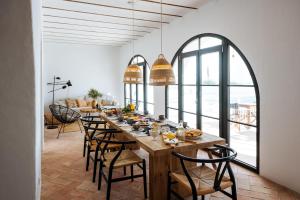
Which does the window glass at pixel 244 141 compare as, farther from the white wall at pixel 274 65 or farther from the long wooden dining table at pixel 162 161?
the long wooden dining table at pixel 162 161

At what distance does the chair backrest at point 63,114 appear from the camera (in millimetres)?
6121

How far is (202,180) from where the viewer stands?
208 centimetres

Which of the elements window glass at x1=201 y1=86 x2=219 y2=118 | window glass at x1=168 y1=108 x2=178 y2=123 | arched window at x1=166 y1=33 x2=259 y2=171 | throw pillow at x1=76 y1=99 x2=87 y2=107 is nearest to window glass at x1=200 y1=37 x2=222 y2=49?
arched window at x1=166 y1=33 x2=259 y2=171

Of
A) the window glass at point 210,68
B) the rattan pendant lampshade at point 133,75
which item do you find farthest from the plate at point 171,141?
the window glass at point 210,68

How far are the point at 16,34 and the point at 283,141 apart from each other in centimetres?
314

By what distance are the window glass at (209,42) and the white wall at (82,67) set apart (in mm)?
5108

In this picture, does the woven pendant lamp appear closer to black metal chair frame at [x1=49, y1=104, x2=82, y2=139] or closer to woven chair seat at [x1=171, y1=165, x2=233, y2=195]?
woven chair seat at [x1=171, y1=165, x2=233, y2=195]

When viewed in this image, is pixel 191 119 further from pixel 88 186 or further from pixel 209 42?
pixel 88 186

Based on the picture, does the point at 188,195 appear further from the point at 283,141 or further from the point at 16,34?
the point at 16,34

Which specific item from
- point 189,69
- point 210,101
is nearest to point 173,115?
point 189,69

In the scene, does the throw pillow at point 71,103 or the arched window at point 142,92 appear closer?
the arched window at point 142,92

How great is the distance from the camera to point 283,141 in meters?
2.84

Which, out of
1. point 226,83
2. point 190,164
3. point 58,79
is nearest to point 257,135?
point 226,83

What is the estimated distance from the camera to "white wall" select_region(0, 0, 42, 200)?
140 centimetres
